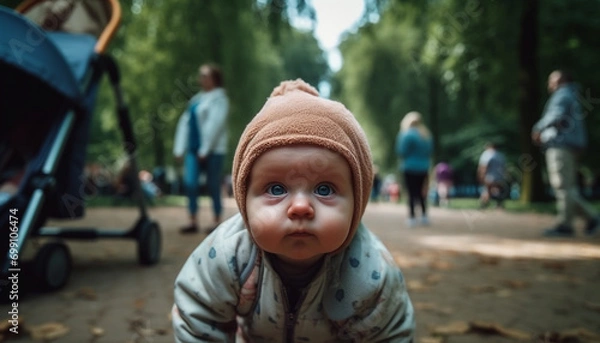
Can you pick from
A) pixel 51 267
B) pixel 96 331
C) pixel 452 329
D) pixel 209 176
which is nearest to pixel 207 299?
pixel 96 331

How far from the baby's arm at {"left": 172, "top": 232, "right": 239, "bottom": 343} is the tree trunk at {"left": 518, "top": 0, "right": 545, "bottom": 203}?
11897 mm

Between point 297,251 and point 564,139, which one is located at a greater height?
point 564,139

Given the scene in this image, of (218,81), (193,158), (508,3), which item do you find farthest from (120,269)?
(508,3)

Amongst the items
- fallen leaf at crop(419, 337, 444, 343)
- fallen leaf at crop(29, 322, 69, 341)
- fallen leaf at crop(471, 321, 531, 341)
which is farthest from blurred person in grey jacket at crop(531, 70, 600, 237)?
fallen leaf at crop(29, 322, 69, 341)

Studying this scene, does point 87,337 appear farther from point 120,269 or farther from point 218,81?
point 218,81

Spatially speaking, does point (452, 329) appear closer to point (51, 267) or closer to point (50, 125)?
point (51, 267)

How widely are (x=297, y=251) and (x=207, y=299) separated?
36cm

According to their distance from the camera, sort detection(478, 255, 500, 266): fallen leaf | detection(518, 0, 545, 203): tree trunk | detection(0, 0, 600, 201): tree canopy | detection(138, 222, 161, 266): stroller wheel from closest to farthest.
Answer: detection(138, 222, 161, 266): stroller wheel
detection(478, 255, 500, 266): fallen leaf
detection(0, 0, 600, 201): tree canopy
detection(518, 0, 545, 203): tree trunk

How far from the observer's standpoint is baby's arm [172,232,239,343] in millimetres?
1412

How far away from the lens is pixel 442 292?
125 inches

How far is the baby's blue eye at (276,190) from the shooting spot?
1.29m

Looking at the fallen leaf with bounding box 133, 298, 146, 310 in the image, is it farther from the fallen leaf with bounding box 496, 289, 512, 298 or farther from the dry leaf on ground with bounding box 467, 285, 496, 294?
the fallen leaf with bounding box 496, 289, 512, 298

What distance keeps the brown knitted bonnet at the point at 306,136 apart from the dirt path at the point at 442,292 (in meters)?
1.18

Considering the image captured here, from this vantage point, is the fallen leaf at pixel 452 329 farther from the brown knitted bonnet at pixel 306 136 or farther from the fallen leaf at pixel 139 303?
the fallen leaf at pixel 139 303
